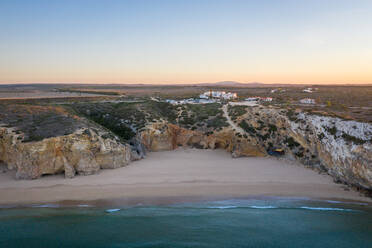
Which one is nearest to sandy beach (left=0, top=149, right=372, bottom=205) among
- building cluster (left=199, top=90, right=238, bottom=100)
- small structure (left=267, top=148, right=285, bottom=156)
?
small structure (left=267, top=148, right=285, bottom=156)

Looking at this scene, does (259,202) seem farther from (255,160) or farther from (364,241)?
(255,160)

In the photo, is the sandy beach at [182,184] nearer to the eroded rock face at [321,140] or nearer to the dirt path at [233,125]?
the eroded rock face at [321,140]

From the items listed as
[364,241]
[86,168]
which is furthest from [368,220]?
[86,168]

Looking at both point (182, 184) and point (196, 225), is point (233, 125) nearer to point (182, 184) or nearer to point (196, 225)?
point (182, 184)

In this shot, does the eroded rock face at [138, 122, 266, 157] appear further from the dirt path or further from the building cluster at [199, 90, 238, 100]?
the building cluster at [199, 90, 238, 100]

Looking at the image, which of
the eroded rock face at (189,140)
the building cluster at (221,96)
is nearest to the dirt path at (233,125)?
the eroded rock face at (189,140)

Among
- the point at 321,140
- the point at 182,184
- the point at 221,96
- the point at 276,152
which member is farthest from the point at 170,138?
the point at 221,96
